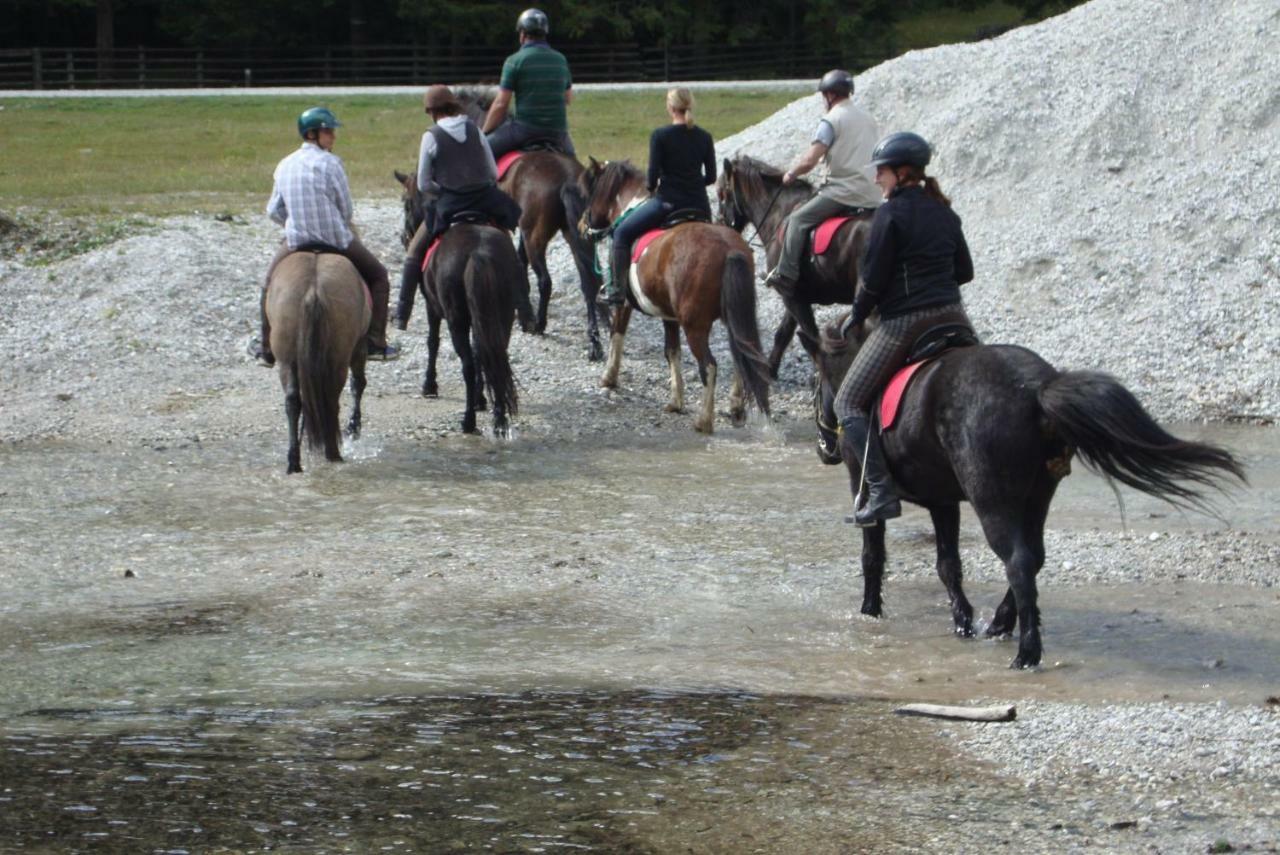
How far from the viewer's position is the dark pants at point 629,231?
15.2 metres

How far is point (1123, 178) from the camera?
19.7m

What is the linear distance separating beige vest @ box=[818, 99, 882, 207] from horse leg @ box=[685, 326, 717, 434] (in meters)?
1.66

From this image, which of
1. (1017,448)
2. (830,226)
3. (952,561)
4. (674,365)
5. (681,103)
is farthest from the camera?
(674,365)

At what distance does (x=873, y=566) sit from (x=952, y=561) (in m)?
0.43

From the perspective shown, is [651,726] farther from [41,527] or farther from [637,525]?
[41,527]

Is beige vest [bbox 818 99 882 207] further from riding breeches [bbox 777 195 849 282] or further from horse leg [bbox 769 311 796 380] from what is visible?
horse leg [bbox 769 311 796 380]

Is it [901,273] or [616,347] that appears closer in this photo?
[901,273]

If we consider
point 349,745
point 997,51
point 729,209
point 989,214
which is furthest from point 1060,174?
point 349,745

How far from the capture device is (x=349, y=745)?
7.32m

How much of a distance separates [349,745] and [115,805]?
1.05 m

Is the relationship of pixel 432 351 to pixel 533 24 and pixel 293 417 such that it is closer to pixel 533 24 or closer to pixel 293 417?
pixel 293 417

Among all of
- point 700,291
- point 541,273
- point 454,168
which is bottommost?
point 541,273

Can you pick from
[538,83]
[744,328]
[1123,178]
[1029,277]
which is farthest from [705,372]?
[1123,178]

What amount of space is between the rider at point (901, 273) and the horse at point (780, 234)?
563 cm
